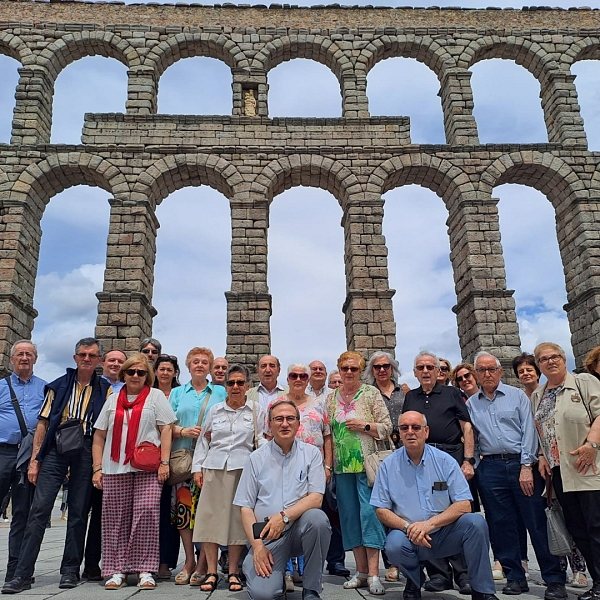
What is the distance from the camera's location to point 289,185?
1470cm

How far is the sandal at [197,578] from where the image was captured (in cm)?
459

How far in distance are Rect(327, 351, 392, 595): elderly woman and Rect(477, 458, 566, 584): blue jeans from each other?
1.00 metres

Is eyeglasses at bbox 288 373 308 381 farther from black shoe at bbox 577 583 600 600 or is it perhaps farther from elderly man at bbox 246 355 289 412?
black shoe at bbox 577 583 600 600

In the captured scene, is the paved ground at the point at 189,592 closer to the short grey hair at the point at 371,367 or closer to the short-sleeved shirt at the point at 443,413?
the short-sleeved shirt at the point at 443,413

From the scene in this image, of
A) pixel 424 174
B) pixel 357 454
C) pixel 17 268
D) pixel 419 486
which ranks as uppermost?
pixel 424 174

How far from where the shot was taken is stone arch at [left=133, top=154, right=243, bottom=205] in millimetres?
13891

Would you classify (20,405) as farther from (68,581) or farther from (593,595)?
(593,595)

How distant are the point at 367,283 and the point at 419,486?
30.5 ft

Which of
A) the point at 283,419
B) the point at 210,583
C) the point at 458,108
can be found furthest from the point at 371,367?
the point at 458,108

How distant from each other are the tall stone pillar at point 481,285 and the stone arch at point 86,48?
10.1 meters

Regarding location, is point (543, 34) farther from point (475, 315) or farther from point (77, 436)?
point (77, 436)

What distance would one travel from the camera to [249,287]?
12.9 meters

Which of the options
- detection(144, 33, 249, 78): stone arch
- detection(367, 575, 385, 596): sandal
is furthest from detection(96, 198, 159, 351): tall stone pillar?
detection(367, 575, 385, 596): sandal

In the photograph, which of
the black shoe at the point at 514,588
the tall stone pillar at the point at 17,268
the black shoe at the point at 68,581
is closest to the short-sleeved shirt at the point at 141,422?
the black shoe at the point at 68,581
